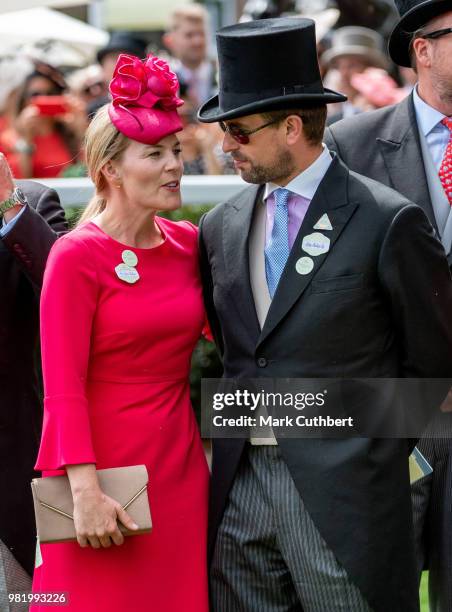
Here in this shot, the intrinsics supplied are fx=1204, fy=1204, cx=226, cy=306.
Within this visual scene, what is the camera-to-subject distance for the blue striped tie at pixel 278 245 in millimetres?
4059

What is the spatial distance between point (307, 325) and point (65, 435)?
86cm

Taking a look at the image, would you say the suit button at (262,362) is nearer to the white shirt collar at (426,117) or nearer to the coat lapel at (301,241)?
the coat lapel at (301,241)

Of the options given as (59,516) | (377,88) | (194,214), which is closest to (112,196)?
(59,516)

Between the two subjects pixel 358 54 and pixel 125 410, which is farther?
pixel 358 54

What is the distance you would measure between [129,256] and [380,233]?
0.85m

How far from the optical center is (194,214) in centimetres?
730

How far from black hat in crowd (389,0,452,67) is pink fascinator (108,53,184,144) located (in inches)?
44.6

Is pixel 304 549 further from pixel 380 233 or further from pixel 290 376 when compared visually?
pixel 380 233

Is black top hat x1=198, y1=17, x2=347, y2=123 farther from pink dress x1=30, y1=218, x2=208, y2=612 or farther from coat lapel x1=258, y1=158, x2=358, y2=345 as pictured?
pink dress x1=30, y1=218, x2=208, y2=612

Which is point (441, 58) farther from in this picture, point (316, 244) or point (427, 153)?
point (316, 244)

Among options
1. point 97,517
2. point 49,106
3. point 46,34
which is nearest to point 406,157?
point 97,517

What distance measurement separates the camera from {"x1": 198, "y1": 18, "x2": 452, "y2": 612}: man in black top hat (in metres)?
3.90

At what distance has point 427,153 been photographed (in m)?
4.75

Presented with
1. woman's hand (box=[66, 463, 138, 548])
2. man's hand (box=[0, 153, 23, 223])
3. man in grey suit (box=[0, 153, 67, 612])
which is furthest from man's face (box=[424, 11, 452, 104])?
woman's hand (box=[66, 463, 138, 548])
